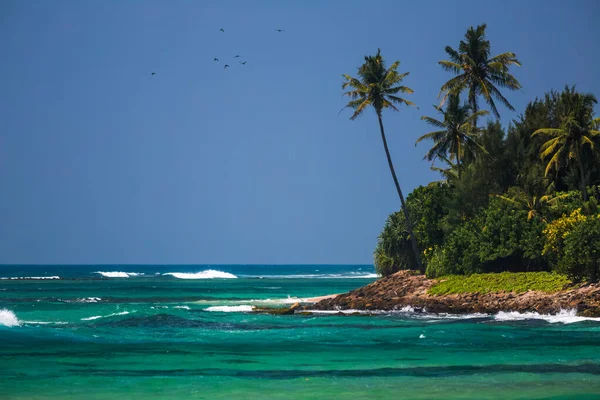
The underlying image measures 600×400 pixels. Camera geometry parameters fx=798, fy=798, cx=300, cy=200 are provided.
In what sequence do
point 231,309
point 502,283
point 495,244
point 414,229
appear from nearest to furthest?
1. point 502,283
2. point 495,244
3. point 231,309
4. point 414,229

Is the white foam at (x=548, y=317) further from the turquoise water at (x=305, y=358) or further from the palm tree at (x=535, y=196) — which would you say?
the palm tree at (x=535, y=196)

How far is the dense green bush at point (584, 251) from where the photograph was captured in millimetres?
39688

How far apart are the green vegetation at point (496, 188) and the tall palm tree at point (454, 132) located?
8 cm

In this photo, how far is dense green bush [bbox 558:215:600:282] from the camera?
3969 cm

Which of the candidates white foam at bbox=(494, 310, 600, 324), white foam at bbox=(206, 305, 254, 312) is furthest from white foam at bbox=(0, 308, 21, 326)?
white foam at bbox=(494, 310, 600, 324)

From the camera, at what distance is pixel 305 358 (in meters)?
27.4

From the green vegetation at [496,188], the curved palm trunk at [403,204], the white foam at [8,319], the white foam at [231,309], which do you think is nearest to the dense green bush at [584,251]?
the green vegetation at [496,188]

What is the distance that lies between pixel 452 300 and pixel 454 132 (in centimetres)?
1727

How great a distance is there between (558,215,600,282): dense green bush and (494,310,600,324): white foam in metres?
2.41

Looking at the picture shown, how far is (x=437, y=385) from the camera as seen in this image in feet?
69.1

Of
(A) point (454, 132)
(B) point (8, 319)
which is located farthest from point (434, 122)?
(B) point (8, 319)

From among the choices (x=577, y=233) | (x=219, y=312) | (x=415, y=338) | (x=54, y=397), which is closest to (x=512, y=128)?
(x=577, y=233)

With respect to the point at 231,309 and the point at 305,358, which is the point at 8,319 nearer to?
the point at 231,309

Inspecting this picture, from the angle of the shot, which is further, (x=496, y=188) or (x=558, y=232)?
(x=496, y=188)
